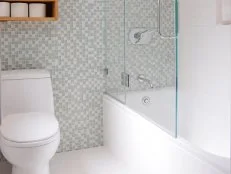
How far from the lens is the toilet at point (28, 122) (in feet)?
6.06

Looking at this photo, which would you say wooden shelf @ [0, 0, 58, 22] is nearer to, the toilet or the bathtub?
the toilet

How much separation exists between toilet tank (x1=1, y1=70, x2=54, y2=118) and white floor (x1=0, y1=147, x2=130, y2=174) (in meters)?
0.43

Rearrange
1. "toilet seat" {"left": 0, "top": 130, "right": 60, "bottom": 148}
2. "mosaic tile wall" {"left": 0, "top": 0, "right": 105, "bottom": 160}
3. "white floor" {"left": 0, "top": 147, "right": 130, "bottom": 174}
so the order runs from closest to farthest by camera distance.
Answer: "toilet seat" {"left": 0, "top": 130, "right": 60, "bottom": 148}, "white floor" {"left": 0, "top": 147, "right": 130, "bottom": 174}, "mosaic tile wall" {"left": 0, "top": 0, "right": 105, "bottom": 160}

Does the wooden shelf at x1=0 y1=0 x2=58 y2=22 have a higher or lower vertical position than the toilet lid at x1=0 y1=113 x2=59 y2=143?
higher

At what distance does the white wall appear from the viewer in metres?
2.31

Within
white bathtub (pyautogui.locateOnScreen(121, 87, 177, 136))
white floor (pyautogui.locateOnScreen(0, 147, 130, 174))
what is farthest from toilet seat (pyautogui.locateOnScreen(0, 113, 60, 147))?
white bathtub (pyautogui.locateOnScreen(121, 87, 177, 136))

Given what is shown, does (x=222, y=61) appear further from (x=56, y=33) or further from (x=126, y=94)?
(x=56, y=33)

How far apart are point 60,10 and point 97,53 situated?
0.47 meters

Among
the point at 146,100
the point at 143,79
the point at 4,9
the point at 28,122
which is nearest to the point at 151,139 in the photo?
the point at 146,100

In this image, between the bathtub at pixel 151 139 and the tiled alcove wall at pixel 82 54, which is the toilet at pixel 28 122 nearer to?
the tiled alcove wall at pixel 82 54

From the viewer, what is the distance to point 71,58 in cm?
262

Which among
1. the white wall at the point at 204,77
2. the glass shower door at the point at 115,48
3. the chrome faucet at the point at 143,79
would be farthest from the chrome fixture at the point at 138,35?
the white wall at the point at 204,77

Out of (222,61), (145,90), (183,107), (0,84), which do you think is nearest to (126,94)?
(145,90)

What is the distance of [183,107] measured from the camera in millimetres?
2686
